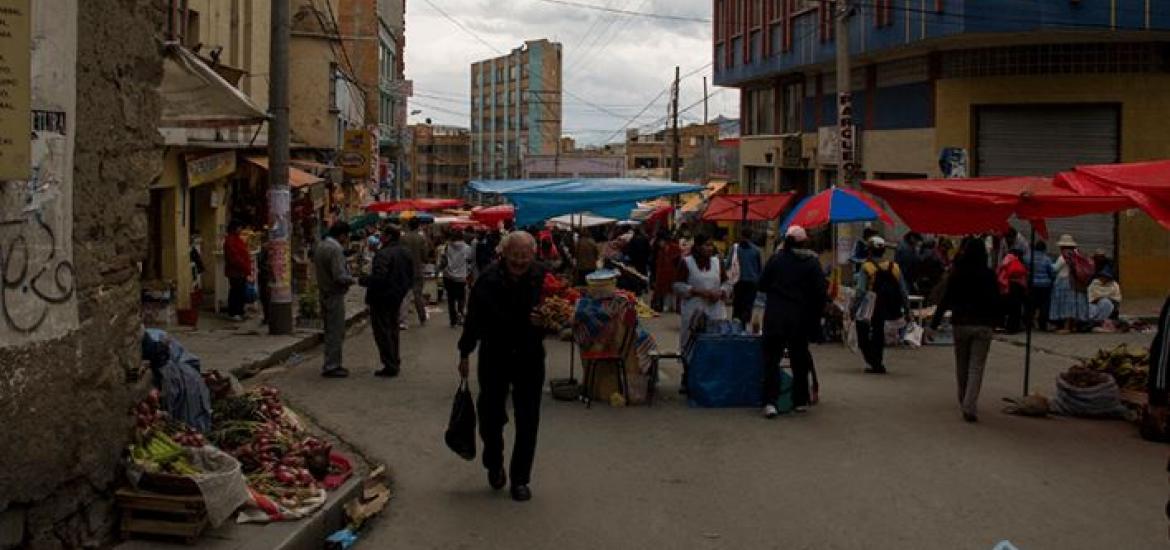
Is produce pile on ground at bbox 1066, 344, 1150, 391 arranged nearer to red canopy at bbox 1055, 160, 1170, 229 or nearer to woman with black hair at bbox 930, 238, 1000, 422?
woman with black hair at bbox 930, 238, 1000, 422

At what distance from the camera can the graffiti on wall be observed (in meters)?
5.35

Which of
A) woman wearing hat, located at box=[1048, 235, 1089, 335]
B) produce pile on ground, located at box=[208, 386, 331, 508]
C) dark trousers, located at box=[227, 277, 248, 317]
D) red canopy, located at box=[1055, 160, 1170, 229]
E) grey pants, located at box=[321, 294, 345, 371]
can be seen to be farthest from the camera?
woman wearing hat, located at box=[1048, 235, 1089, 335]

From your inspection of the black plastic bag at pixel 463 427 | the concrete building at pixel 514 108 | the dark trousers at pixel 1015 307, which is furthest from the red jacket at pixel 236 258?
the concrete building at pixel 514 108

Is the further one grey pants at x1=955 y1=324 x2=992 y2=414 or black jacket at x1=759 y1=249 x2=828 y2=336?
black jacket at x1=759 y1=249 x2=828 y2=336

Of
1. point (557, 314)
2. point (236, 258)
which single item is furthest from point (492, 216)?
point (557, 314)

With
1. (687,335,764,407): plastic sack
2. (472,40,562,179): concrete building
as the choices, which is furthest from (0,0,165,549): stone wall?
(472,40,562,179): concrete building

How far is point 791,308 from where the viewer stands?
37.2ft

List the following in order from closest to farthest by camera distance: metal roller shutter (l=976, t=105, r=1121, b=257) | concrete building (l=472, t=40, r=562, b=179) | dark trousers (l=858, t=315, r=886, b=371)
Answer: dark trousers (l=858, t=315, r=886, b=371), metal roller shutter (l=976, t=105, r=1121, b=257), concrete building (l=472, t=40, r=562, b=179)

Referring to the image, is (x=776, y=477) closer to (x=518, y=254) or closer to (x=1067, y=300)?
(x=518, y=254)

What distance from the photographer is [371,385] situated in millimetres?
13461

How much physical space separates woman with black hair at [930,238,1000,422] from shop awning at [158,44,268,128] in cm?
640

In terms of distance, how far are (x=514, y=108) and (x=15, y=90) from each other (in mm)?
119139

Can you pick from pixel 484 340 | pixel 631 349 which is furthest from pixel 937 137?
pixel 484 340

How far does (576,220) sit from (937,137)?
30.0 feet
